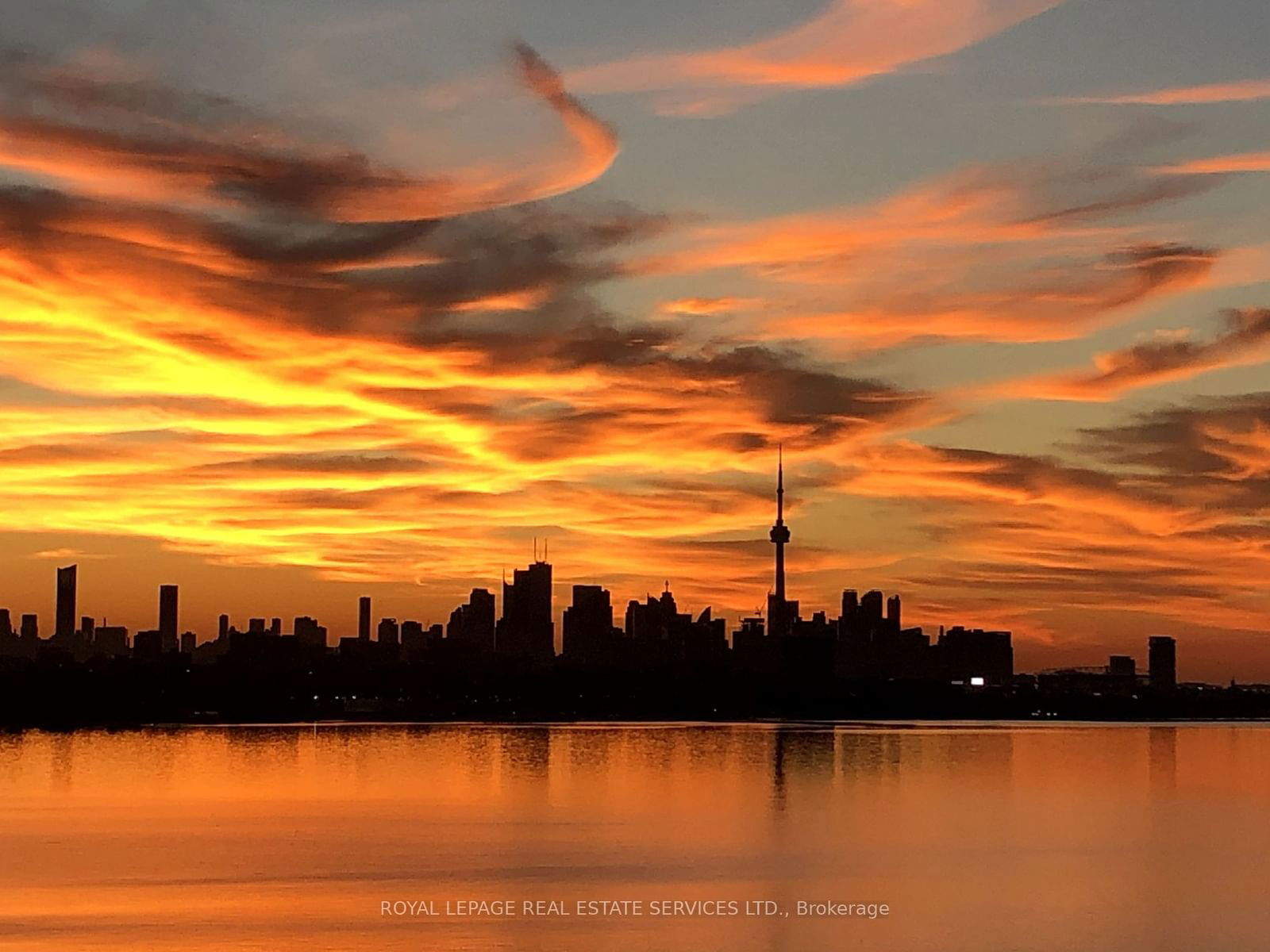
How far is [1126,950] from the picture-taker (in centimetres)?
6250

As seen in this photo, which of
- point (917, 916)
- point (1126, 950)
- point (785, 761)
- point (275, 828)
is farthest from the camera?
point (785, 761)

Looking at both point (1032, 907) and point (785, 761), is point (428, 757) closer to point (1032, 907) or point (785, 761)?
point (785, 761)

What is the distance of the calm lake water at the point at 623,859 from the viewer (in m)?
64.6

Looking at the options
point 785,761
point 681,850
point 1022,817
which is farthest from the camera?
point 785,761

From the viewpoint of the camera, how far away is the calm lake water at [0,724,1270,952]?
64625 mm

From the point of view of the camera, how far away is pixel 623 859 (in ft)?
293

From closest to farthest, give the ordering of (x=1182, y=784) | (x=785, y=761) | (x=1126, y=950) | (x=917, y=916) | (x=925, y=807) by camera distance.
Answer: (x=1126, y=950) < (x=917, y=916) < (x=925, y=807) < (x=1182, y=784) < (x=785, y=761)

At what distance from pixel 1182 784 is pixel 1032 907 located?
99217mm

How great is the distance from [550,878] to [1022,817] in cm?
4672

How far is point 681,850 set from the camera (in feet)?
311

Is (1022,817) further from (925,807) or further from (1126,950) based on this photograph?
(1126,950)

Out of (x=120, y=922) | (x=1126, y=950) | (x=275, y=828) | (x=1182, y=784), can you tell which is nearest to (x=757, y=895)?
(x=1126, y=950)

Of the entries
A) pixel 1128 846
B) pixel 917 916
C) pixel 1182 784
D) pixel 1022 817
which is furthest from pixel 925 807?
pixel 917 916

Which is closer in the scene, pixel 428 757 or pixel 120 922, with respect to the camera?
pixel 120 922
